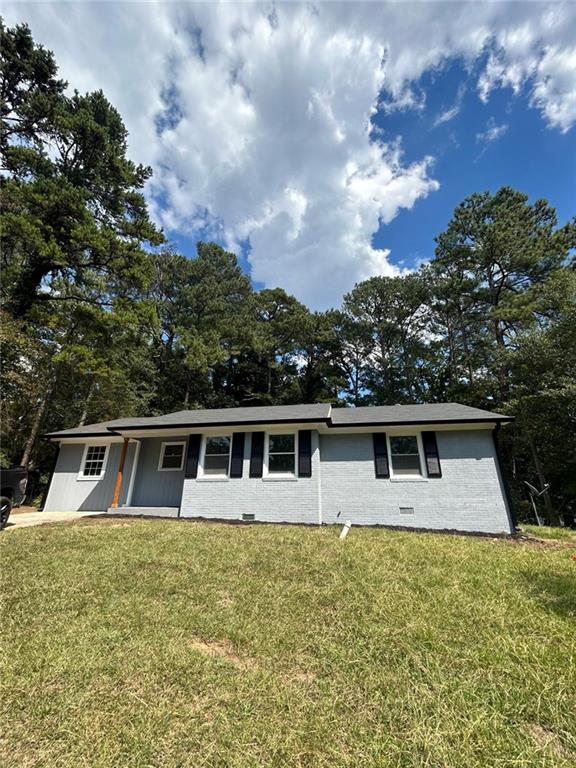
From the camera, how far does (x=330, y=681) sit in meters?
2.73

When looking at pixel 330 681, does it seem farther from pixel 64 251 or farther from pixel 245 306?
pixel 245 306

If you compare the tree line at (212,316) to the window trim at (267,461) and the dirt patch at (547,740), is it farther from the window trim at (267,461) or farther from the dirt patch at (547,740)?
the dirt patch at (547,740)

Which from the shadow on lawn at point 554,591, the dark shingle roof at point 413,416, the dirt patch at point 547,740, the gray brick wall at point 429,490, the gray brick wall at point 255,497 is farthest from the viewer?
the gray brick wall at point 255,497

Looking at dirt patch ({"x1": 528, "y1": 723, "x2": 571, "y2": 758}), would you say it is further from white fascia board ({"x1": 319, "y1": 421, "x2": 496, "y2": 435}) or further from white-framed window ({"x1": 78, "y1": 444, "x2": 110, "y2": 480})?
white-framed window ({"x1": 78, "y1": 444, "x2": 110, "y2": 480})

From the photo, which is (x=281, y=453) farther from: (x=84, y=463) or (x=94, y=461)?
(x=84, y=463)

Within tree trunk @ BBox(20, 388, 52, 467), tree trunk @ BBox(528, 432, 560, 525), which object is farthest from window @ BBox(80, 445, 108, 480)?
tree trunk @ BBox(528, 432, 560, 525)

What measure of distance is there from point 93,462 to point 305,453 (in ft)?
26.8

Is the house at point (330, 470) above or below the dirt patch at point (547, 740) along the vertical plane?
above

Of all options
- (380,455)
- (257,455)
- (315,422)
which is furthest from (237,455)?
(380,455)

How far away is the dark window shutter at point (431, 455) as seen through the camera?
9.26m

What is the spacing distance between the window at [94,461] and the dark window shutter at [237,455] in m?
5.39

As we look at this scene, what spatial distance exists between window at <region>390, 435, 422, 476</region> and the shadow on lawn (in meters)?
4.55

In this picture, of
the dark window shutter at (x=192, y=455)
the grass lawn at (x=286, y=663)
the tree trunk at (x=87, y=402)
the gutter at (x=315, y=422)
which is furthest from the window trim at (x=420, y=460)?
the tree trunk at (x=87, y=402)

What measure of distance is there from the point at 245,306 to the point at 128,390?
11.9 metres
